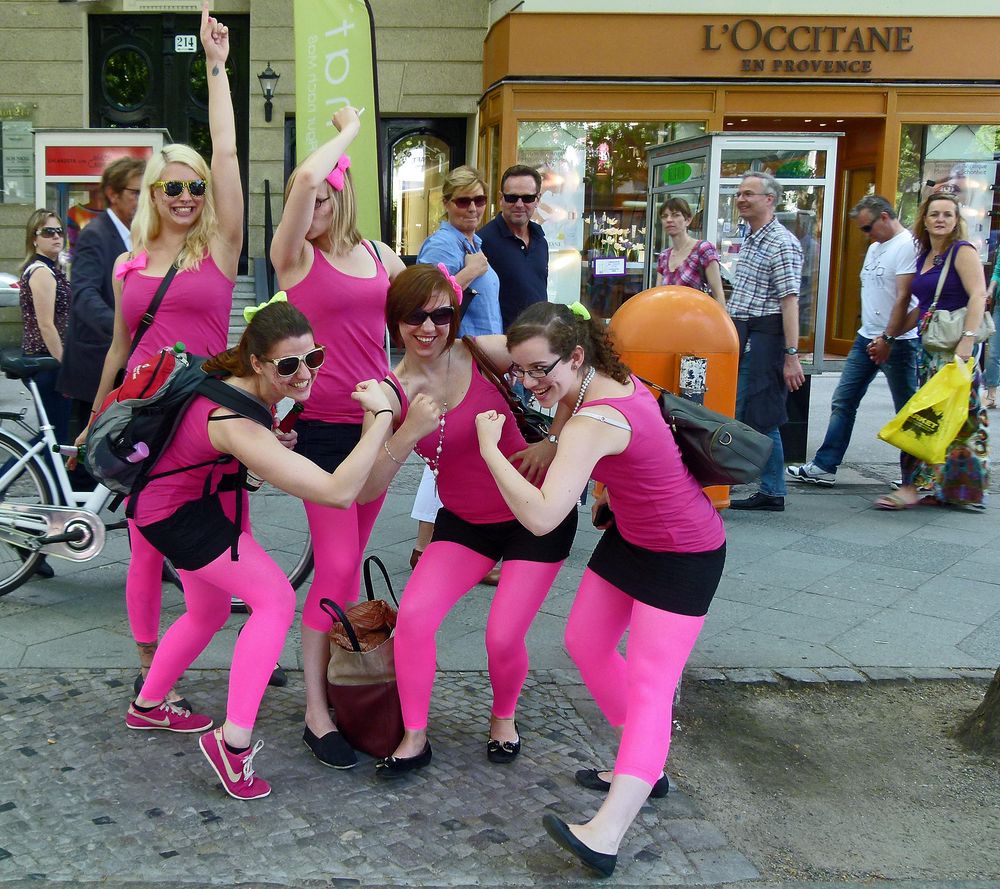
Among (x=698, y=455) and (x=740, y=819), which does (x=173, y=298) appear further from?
(x=740, y=819)

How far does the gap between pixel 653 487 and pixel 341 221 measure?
1.40 meters

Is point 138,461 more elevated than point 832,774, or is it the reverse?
point 138,461

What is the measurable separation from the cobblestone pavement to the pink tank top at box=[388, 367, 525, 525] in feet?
2.71

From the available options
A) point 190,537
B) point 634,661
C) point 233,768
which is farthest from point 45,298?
point 634,661

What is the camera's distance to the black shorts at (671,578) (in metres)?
3.06

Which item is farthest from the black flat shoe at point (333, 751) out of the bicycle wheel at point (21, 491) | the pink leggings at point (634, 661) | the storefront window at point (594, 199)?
the storefront window at point (594, 199)

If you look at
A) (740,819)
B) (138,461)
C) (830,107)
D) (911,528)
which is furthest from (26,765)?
(830,107)

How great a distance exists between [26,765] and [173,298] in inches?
63.2

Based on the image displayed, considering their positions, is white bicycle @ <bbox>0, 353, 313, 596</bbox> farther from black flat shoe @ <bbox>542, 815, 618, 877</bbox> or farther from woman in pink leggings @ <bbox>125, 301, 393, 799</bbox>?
black flat shoe @ <bbox>542, 815, 618, 877</bbox>

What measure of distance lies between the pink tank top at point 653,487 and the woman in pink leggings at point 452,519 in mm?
342

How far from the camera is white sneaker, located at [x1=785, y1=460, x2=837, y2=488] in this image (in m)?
7.65

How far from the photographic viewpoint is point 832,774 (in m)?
3.61

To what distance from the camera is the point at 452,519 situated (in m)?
3.51

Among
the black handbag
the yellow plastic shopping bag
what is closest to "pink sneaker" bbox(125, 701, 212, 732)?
the black handbag
